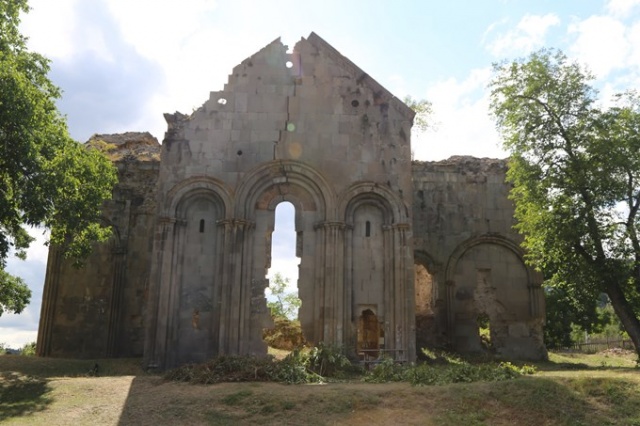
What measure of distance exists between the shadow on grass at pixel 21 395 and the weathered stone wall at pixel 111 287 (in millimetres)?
6078

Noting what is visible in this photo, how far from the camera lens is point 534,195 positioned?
17828 mm

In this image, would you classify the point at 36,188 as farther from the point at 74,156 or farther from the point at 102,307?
the point at 102,307

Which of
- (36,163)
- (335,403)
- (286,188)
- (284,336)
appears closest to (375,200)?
(286,188)

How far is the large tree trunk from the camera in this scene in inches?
656

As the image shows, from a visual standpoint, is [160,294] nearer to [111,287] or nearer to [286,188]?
[286,188]

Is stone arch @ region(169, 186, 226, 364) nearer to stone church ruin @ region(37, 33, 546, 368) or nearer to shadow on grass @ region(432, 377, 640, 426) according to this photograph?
stone church ruin @ region(37, 33, 546, 368)

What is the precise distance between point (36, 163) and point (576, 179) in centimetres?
1447

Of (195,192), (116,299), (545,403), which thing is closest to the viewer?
(545,403)

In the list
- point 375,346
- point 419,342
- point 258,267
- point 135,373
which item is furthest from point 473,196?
point 135,373

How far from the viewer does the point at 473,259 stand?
21.6m

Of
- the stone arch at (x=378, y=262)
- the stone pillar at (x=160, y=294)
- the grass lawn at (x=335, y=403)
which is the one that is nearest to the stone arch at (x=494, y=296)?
the stone arch at (x=378, y=262)

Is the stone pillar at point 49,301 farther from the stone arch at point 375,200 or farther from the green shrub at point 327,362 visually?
the stone arch at point 375,200

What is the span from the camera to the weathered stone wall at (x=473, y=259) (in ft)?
68.7

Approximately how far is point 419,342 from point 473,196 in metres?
5.99
